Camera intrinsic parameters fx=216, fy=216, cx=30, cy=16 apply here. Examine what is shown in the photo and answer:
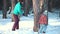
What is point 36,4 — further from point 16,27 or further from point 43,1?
point 16,27

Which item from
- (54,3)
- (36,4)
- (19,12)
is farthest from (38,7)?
(54,3)

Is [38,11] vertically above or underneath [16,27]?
above

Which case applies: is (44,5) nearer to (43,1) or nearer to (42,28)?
(43,1)

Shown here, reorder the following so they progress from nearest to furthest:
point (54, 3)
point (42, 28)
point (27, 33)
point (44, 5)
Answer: point (42, 28) → point (27, 33) → point (44, 5) → point (54, 3)

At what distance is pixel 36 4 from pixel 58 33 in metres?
1.84

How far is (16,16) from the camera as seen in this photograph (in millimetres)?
10984

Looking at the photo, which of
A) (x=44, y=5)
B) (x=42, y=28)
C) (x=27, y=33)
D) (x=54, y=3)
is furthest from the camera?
(x=54, y=3)

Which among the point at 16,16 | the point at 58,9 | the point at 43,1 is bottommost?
the point at 58,9

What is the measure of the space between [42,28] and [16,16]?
1900mm

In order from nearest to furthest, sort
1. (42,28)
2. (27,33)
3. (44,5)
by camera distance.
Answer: (42,28) < (27,33) < (44,5)

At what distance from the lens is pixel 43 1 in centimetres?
1098

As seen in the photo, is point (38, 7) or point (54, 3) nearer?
point (38, 7)

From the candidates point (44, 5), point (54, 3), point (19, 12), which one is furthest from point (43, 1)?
point (54, 3)

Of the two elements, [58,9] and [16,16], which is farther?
[58,9]
